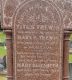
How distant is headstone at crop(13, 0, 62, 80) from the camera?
5.52 metres

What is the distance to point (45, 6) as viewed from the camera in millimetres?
5527

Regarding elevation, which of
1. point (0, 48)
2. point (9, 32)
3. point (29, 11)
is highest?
point (29, 11)

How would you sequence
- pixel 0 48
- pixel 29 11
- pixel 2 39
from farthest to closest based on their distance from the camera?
pixel 2 39 → pixel 0 48 → pixel 29 11

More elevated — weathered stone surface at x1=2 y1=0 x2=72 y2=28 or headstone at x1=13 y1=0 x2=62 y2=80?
weathered stone surface at x1=2 y1=0 x2=72 y2=28

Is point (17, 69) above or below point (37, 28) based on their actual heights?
below

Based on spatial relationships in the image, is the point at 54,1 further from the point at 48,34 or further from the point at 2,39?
the point at 2,39

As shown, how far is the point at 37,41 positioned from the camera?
5602 millimetres

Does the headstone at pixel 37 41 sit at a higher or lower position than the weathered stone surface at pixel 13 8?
lower

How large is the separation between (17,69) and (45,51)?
54 centimetres

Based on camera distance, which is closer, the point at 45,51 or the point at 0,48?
the point at 45,51

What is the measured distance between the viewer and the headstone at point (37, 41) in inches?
217

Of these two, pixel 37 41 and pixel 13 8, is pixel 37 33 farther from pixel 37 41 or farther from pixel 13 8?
pixel 13 8

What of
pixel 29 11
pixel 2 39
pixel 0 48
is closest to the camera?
pixel 29 11

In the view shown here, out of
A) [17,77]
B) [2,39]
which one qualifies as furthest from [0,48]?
[17,77]
